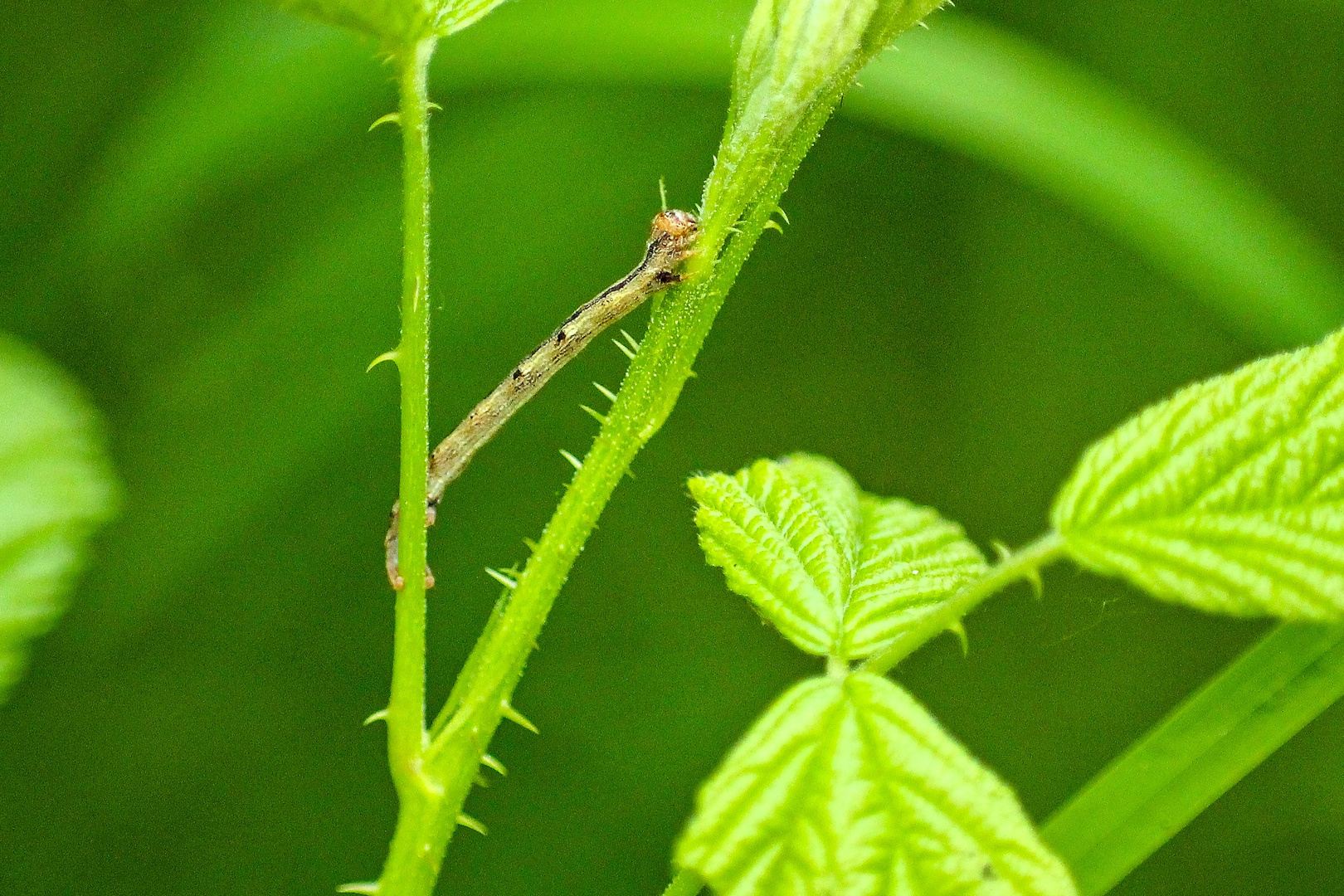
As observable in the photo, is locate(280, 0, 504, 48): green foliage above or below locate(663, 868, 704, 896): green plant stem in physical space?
above

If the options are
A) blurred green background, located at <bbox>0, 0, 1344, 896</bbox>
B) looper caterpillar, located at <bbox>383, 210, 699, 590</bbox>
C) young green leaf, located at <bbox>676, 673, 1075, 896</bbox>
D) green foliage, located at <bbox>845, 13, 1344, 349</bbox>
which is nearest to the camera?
young green leaf, located at <bbox>676, 673, 1075, 896</bbox>

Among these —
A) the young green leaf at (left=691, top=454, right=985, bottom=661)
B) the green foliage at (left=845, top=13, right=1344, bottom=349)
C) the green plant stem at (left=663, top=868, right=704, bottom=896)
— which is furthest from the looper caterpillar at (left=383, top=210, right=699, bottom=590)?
the green foliage at (left=845, top=13, right=1344, bottom=349)

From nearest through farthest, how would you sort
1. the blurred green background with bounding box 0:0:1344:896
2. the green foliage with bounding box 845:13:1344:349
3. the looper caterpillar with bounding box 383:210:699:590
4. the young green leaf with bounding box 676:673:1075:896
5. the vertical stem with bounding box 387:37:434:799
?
the young green leaf with bounding box 676:673:1075:896 → the vertical stem with bounding box 387:37:434:799 → the looper caterpillar with bounding box 383:210:699:590 → the green foliage with bounding box 845:13:1344:349 → the blurred green background with bounding box 0:0:1344:896

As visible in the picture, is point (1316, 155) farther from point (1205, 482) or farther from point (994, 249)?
point (1205, 482)

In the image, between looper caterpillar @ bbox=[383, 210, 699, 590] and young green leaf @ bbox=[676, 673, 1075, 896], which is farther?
looper caterpillar @ bbox=[383, 210, 699, 590]

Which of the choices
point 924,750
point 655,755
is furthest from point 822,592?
point 655,755

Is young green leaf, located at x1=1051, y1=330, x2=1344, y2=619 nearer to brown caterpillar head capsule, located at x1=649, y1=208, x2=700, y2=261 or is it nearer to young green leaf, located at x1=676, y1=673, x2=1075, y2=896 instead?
young green leaf, located at x1=676, y1=673, x2=1075, y2=896

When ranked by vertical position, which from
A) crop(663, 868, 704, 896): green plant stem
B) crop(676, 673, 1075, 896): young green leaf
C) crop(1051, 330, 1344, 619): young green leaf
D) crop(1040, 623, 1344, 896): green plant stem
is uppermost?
crop(1051, 330, 1344, 619): young green leaf
